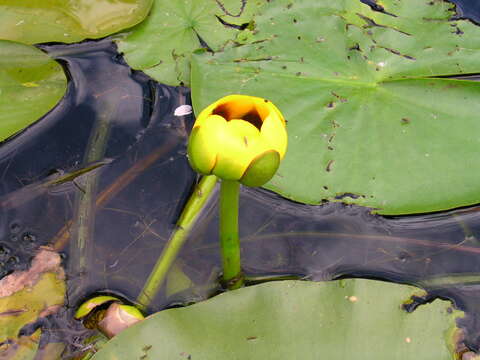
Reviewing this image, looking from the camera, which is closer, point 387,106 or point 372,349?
point 372,349

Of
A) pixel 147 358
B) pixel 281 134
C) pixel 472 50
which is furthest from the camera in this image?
pixel 472 50

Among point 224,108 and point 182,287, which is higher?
point 224,108

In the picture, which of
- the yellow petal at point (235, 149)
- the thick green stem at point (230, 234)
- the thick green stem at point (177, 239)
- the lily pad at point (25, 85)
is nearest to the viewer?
the yellow petal at point (235, 149)

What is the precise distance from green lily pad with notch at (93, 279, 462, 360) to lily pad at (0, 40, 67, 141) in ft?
2.34

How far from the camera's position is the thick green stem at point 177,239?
1354 millimetres

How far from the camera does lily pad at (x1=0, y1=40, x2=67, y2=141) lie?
1506 millimetres

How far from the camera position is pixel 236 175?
964mm

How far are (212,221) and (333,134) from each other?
15.5 inches

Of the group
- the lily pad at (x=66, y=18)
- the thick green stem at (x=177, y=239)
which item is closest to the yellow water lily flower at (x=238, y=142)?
the thick green stem at (x=177, y=239)

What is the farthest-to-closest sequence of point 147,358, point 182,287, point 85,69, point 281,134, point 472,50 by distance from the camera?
point 85,69 < point 472,50 < point 182,287 < point 147,358 < point 281,134

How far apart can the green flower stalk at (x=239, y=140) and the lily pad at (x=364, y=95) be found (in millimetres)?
415

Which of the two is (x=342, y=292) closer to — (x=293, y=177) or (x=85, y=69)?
(x=293, y=177)

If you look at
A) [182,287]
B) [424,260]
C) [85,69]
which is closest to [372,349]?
[424,260]

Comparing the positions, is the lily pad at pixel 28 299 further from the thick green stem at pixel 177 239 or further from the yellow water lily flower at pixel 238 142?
the yellow water lily flower at pixel 238 142
